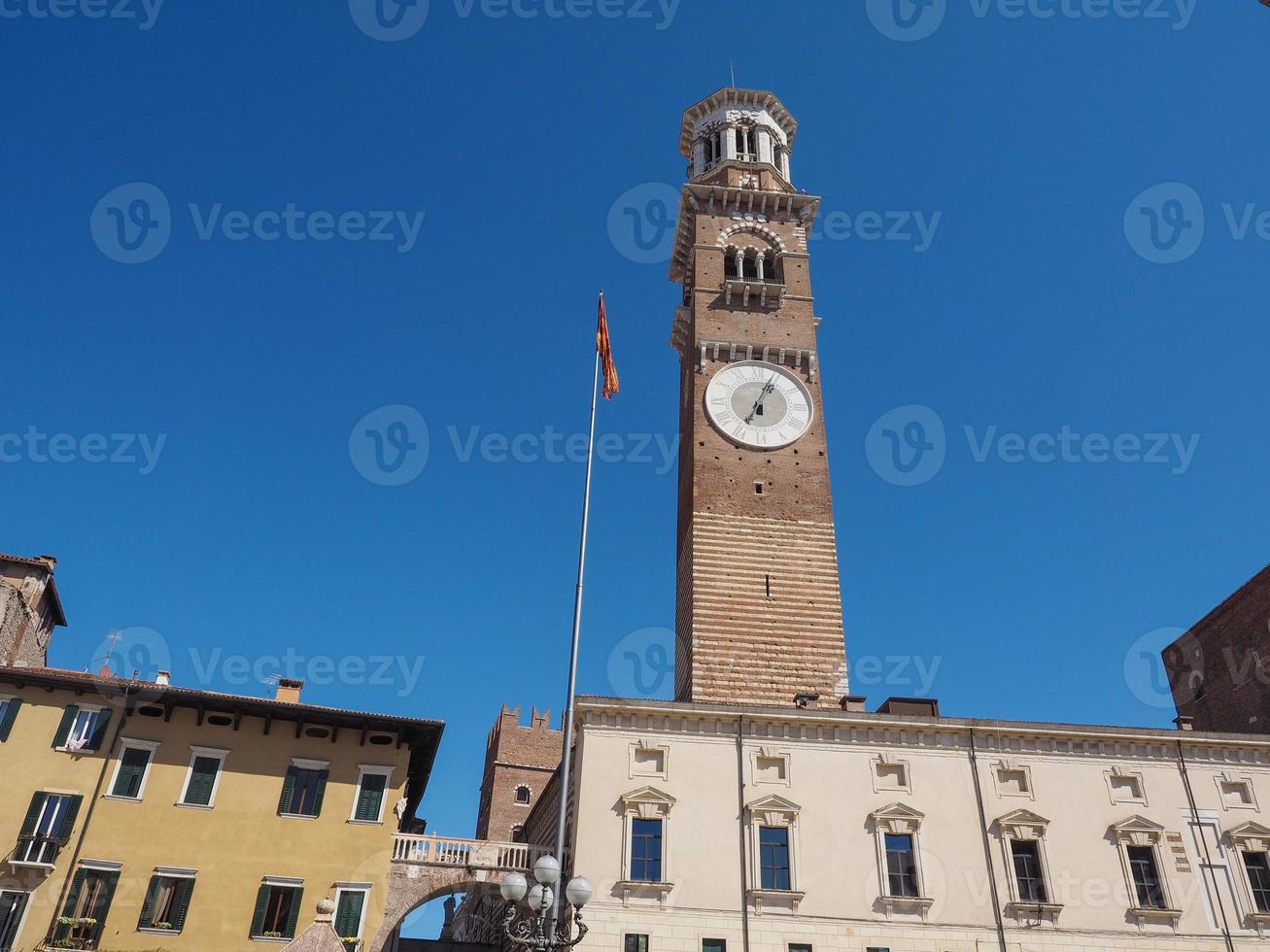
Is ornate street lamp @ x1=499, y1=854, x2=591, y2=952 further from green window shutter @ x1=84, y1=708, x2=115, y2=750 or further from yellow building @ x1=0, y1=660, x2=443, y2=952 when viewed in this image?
green window shutter @ x1=84, y1=708, x2=115, y2=750

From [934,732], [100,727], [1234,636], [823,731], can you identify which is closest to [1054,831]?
[934,732]

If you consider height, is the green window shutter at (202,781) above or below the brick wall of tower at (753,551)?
below

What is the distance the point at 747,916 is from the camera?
25297mm

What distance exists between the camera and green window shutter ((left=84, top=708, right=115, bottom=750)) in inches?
1088

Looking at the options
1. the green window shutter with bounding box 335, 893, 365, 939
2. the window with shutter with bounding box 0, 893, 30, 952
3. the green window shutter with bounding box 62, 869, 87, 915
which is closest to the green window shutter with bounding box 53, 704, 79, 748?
the green window shutter with bounding box 62, 869, 87, 915

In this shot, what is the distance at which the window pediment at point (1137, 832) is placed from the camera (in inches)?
1077

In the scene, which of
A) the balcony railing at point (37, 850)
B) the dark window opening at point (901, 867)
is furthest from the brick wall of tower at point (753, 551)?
the balcony railing at point (37, 850)

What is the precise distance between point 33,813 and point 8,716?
3.02 meters

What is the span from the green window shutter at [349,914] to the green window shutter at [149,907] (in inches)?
181

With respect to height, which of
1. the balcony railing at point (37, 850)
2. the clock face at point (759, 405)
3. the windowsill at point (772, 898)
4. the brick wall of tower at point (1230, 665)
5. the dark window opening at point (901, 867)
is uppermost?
the clock face at point (759, 405)

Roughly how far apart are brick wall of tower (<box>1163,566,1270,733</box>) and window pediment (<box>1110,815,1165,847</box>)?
11447 mm

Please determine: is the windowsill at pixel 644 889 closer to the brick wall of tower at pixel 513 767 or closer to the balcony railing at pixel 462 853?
the balcony railing at pixel 462 853

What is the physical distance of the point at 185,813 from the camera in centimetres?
2720

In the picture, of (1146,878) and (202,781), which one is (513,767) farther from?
(1146,878)
